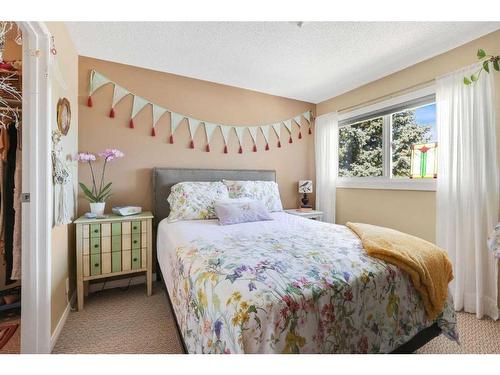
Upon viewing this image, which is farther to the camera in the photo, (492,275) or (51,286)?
(492,275)

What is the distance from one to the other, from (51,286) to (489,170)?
11.1 feet

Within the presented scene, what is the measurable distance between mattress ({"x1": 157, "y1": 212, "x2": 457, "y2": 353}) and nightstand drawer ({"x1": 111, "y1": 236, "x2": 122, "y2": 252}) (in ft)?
2.70

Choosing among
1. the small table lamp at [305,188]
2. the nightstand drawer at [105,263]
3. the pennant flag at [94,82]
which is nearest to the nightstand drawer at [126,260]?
the nightstand drawer at [105,263]

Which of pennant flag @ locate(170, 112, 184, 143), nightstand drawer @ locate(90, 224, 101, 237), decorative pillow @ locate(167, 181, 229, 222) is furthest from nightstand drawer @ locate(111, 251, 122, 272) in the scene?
pennant flag @ locate(170, 112, 184, 143)

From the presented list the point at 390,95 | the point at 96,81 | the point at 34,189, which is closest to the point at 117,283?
the point at 34,189

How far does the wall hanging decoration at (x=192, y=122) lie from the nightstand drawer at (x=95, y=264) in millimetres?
1374

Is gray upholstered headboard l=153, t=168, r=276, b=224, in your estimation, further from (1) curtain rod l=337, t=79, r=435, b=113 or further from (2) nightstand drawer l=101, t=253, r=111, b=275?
(1) curtain rod l=337, t=79, r=435, b=113

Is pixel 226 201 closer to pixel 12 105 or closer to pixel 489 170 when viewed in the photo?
pixel 12 105

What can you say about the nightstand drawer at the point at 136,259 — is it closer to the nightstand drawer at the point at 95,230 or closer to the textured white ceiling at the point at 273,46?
the nightstand drawer at the point at 95,230

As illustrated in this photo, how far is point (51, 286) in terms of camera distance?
1443 mm

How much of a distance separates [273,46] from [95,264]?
2523mm

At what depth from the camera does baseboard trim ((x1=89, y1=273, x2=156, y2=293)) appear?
2.25 meters
